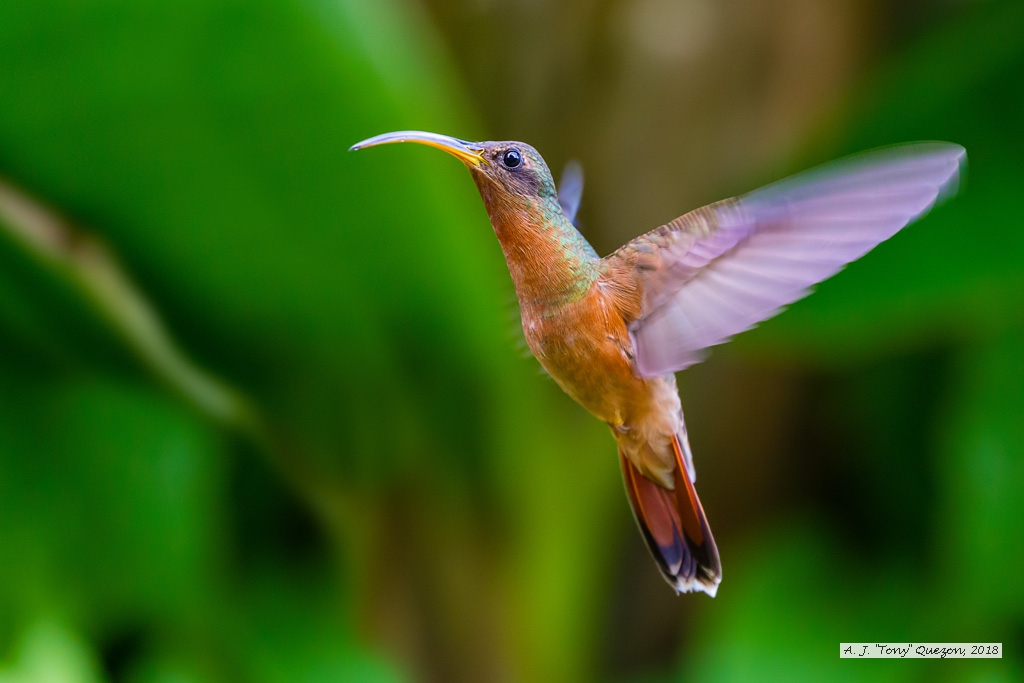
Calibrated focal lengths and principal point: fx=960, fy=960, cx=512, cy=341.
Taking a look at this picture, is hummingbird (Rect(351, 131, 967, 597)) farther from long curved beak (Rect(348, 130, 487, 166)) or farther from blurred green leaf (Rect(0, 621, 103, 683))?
blurred green leaf (Rect(0, 621, 103, 683))

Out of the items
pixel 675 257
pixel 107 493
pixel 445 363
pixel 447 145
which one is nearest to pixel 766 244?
pixel 675 257

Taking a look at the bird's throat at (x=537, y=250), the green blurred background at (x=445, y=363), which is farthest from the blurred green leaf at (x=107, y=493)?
the bird's throat at (x=537, y=250)

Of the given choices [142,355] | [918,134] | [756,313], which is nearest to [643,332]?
[756,313]

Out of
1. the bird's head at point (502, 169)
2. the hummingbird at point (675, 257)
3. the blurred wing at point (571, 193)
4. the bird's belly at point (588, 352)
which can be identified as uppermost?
the blurred wing at point (571, 193)

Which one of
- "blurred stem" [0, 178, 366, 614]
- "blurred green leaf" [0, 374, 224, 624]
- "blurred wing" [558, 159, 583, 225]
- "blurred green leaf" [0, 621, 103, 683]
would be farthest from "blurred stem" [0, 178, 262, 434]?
"blurred wing" [558, 159, 583, 225]

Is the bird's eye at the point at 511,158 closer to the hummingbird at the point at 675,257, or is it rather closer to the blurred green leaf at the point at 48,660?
the hummingbird at the point at 675,257

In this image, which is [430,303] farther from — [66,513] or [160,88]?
[66,513]
